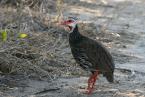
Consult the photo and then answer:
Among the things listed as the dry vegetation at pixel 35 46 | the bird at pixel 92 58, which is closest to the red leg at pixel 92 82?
the bird at pixel 92 58

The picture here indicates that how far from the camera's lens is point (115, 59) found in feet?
38.1

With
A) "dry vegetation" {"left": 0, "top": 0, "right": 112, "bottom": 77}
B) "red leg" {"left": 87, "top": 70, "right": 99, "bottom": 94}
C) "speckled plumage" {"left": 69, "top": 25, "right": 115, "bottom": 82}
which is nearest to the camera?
"speckled plumage" {"left": 69, "top": 25, "right": 115, "bottom": 82}

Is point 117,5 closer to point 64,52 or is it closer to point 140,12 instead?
point 140,12

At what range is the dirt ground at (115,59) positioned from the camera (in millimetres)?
9133

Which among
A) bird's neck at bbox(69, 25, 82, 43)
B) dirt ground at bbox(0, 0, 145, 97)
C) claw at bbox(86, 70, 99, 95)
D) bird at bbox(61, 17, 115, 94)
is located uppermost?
bird's neck at bbox(69, 25, 82, 43)

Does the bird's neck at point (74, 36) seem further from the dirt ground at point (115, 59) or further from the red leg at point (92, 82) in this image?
the dirt ground at point (115, 59)

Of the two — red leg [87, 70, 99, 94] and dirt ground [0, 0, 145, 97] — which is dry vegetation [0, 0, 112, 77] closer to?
dirt ground [0, 0, 145, 97]

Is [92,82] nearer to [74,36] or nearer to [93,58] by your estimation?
[93,58]

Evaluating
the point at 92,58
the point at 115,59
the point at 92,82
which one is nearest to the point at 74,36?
the point at 92,58

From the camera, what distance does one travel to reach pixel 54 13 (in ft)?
52.3

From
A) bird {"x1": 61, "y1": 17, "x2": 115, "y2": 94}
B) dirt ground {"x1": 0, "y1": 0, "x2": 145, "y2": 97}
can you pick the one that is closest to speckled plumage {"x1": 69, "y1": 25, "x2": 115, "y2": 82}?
bird {"x1": 61, "y1": 17, "x2": 115, "y2": 94}

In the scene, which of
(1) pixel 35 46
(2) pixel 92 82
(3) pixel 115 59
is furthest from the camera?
(3) pixel 115 59

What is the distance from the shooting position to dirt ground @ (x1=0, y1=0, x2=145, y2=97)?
30.0 ft

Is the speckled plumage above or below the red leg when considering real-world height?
above
